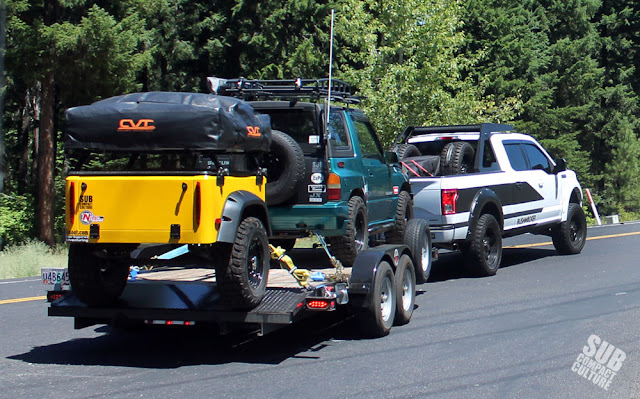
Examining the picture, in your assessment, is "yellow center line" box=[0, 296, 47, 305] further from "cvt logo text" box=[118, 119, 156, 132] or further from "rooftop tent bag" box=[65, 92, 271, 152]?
"cvt logo text" box=[118, 119, 156, 132]

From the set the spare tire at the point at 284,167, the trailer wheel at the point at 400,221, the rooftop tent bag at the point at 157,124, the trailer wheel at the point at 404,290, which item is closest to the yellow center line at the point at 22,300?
the spare tire at the point at 284,167

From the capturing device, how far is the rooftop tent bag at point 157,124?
23.6ft

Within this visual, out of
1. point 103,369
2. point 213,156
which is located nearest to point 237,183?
point 213,156

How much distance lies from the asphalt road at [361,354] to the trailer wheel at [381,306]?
15 cm

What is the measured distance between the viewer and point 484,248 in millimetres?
13211

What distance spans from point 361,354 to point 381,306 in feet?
2.74

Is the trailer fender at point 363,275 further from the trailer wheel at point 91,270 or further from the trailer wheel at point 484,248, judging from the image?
the trailer wheel at point 484,248

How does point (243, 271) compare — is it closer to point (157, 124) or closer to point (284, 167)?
point (157, 124)

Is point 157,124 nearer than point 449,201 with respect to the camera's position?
Yes

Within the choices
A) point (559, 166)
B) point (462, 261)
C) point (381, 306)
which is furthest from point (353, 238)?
point (559, 166)

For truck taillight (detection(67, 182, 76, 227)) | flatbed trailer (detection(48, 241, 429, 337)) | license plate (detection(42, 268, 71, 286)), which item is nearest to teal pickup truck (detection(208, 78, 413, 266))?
flatbed trailer (detection(48, 241, 429, 337))

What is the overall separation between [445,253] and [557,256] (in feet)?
7.00

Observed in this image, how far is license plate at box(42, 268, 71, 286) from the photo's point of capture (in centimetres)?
791

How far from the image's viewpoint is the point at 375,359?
7.74 metres
